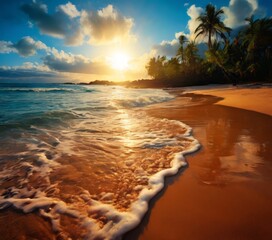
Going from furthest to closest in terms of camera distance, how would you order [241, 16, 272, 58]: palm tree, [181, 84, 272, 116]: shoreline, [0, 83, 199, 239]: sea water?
[241, 16, 272, 58]: palm tree
[181, 84, 272, 116]: shoreline
[0, 83, 199, 239]: sea water

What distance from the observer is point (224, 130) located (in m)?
5.82

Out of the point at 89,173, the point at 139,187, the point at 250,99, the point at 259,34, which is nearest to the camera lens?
the point at 139,187

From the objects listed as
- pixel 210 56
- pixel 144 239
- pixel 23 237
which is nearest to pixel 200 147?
pixel 144 239

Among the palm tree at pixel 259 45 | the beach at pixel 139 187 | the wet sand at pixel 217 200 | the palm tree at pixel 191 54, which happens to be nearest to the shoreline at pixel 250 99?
the beach at pixel 139 187

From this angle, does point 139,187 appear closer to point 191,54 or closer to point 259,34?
point 259,34

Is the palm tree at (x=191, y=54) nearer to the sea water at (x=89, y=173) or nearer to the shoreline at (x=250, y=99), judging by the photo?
the shoreline at (x=250, y=99)

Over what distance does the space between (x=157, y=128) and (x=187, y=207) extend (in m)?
4.19

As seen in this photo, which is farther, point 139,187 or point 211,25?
point 211,25

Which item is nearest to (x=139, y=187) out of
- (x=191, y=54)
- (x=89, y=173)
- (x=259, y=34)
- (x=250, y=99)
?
(x=89, y=173)

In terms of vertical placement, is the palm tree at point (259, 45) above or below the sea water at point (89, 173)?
above

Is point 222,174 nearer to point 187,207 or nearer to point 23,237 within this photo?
point 187,207

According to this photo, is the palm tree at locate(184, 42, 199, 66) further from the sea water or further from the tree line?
the sea water

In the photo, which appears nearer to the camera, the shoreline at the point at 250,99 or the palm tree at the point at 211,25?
the shoreline at the point at 250,99

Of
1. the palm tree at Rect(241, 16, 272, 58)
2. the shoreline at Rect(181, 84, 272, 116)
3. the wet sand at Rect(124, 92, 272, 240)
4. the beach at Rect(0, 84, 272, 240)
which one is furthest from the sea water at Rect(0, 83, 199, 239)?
the palm tree at Rect(241, 16, 272, 58)
